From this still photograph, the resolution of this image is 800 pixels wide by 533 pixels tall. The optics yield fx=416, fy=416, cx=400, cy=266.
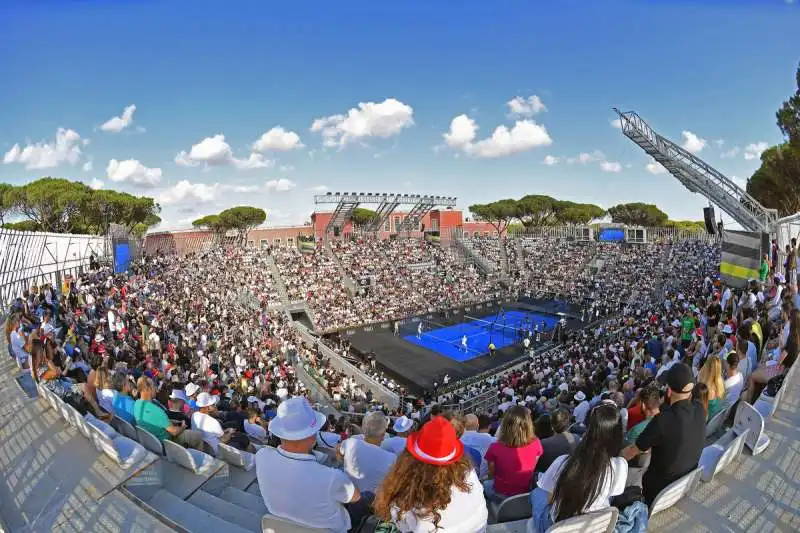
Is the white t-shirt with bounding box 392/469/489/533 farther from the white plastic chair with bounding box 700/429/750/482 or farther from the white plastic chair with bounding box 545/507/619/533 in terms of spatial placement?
the white plastic chair with bounding box 700/429/750/482

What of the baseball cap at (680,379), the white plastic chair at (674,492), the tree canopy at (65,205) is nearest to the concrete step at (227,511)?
the white plastic chair at (674,492)

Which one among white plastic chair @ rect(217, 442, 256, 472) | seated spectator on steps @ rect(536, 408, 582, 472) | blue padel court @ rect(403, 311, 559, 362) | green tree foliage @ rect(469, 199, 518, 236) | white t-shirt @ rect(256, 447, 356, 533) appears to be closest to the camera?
white t-shirt @ rect(256, 447, 356, 533)

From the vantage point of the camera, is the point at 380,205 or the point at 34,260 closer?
the point at 34,260

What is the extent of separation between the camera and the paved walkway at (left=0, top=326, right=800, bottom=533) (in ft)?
10.5

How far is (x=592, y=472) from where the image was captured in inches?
94.5

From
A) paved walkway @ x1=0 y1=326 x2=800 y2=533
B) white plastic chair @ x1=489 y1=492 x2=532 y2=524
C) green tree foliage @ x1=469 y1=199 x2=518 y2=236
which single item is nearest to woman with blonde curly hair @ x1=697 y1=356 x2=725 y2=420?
paved walkway @ x1=0 y1=326 x2=800 y2=533

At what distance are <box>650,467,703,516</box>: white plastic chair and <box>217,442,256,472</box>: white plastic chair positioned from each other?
12.1 feet

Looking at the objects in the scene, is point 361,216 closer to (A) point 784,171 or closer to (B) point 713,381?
(A) point 784,171

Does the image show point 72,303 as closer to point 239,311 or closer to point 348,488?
point 239,311

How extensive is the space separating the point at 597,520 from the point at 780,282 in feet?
32.2

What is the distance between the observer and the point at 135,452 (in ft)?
13.8

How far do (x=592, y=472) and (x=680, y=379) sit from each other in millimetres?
1170

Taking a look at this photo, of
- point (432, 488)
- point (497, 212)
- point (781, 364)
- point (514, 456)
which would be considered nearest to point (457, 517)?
point (432, 488)

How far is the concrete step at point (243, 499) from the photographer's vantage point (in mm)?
3816
